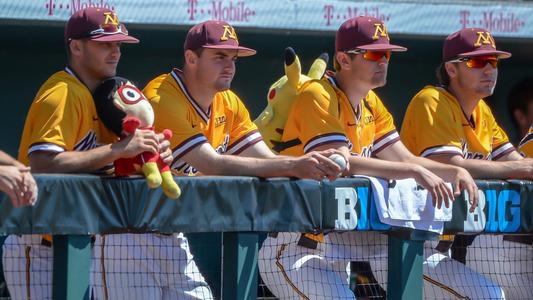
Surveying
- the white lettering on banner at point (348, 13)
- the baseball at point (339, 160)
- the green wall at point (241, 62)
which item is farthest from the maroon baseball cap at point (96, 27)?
the white lettering on banner at point (348, 13)

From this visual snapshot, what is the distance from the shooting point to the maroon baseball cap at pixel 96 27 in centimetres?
397

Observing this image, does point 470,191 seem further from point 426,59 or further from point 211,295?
point 426,59

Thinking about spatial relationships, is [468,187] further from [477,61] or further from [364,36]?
[477,61]

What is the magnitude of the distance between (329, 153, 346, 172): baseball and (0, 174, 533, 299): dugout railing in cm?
7

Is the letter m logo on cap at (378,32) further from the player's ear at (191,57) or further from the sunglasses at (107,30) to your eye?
the sunglasses at (107,30)

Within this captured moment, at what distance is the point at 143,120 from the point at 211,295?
739 millimetres

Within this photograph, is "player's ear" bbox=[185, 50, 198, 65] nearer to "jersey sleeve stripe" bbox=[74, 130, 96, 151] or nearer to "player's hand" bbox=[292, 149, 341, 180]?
"jersey sleeve stripe" bbox=[74, 130, 96, 151]

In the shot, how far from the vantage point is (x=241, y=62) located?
8.12 m

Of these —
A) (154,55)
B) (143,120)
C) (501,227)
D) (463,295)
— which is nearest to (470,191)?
(501,227)

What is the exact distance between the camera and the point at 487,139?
4.92 metres

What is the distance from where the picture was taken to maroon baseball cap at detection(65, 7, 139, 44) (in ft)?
13.0

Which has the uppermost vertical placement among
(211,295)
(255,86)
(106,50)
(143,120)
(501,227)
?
(255,86)

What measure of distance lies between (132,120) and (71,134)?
28 cm

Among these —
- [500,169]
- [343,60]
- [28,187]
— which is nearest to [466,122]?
[500,169]
